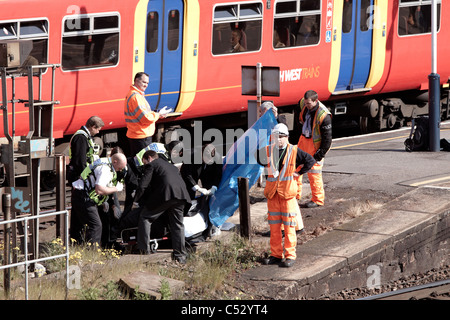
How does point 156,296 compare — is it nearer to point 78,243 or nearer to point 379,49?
point 78,243

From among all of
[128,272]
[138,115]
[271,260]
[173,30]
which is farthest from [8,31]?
[271,260]

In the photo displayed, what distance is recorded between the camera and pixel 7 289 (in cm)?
821

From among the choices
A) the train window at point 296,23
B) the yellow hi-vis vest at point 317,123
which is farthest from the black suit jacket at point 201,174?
the train window at point 296,23

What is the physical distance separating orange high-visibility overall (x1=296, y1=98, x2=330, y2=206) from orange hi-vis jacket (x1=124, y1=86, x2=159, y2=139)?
2098mm

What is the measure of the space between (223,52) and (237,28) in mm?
489

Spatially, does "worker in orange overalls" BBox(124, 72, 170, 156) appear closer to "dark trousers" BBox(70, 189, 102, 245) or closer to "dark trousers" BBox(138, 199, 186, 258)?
"dark trousers" BBox(70, 189, 102, 245)

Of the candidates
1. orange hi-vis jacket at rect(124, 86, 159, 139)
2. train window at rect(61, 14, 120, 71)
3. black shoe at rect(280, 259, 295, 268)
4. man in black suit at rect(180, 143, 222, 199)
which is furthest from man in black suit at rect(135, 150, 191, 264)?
train window at rect(61, 14, 120, 71)

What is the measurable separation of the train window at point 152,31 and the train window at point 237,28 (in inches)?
44.5

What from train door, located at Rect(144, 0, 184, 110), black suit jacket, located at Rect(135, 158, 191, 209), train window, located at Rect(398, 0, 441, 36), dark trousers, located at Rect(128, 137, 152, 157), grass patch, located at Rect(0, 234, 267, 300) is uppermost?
train window, located at Rect(398, 0, 441, 36)

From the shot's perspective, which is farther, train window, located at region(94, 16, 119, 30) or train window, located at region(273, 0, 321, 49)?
train window, located at region(273, 0, 321, 49)

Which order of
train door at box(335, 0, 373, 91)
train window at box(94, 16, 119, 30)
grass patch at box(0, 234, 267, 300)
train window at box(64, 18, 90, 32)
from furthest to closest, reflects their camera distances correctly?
train door at box(335, 0, 373, 91) < train window at box(94, 16, 119, 30) < train window at box(64, 18, 90, 32) < grass patch at box(0, 234, 267, 300)

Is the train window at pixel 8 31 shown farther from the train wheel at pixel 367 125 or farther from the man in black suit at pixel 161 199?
the train wheel at pixel 367 125

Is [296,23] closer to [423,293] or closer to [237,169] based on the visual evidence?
[237,169]

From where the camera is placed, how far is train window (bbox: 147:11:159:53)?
14234mm
